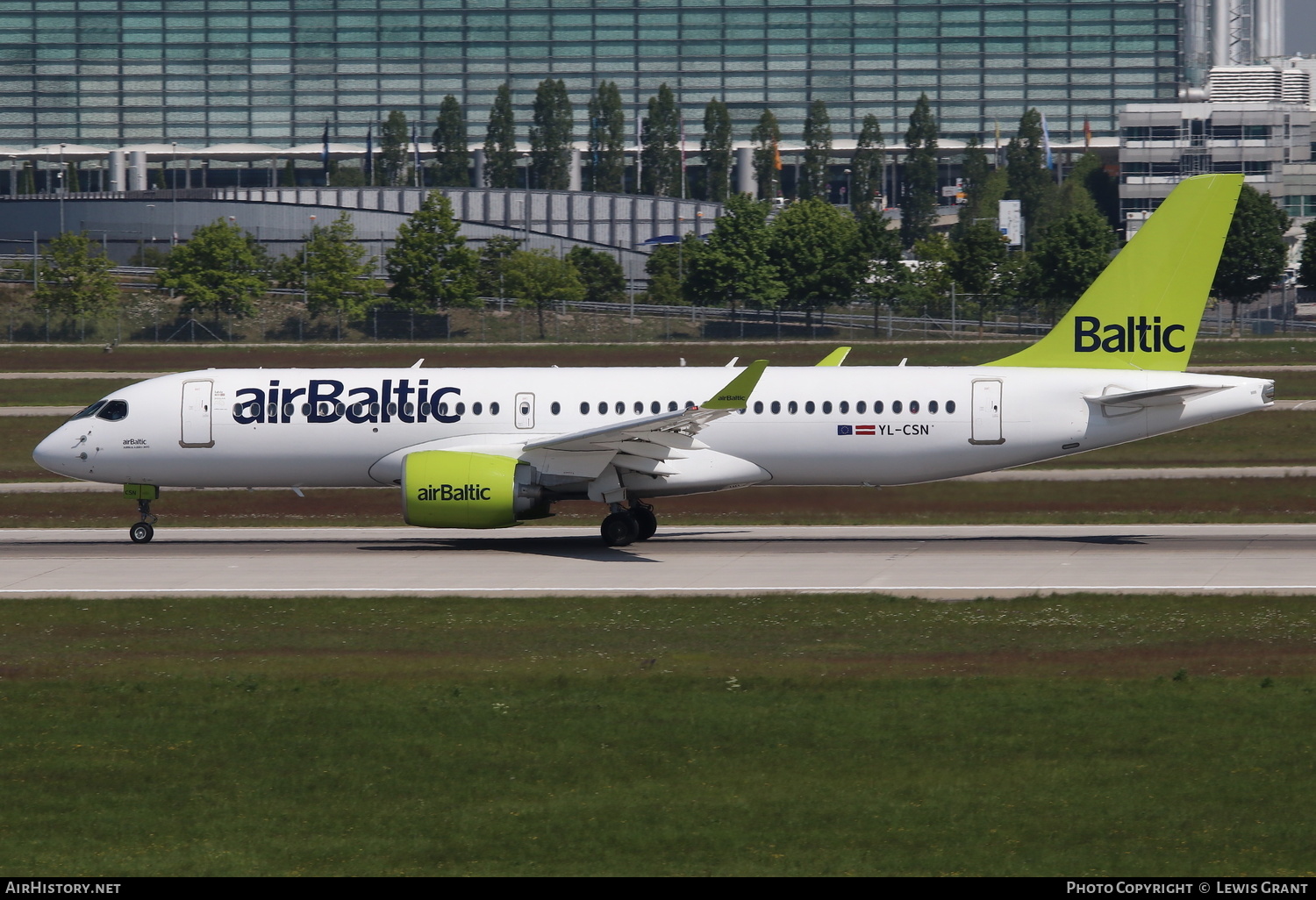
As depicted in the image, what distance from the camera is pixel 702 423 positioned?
31875 mm

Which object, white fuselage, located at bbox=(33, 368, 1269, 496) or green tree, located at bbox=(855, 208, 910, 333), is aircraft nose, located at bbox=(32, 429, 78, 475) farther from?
green tree, located at bbox=(855, 208, 910, 333)

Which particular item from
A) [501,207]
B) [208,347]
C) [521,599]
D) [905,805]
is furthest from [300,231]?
[905,805]

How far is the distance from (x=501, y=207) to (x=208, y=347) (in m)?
91.9

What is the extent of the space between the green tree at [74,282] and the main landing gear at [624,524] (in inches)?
2882

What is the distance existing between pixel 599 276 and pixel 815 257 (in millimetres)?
22222

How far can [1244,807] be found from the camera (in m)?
14.8

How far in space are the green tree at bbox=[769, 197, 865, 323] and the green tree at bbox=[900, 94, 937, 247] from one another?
78.9 meters

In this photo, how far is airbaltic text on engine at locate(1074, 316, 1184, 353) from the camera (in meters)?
33.7

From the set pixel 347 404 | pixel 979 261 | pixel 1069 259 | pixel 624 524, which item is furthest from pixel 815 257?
pixel 347 404

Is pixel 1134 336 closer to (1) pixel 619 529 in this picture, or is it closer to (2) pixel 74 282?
(1) pixel 619 529

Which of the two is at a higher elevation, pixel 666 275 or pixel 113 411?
pixel 666 275

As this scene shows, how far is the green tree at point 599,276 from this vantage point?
12062 centimetres

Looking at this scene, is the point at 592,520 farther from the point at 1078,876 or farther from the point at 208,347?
the point at 208,347

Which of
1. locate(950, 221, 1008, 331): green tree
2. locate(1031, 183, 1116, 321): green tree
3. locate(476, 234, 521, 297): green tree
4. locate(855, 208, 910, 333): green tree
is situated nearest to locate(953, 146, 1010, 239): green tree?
locate(855, 208, 910, 333): green tree
